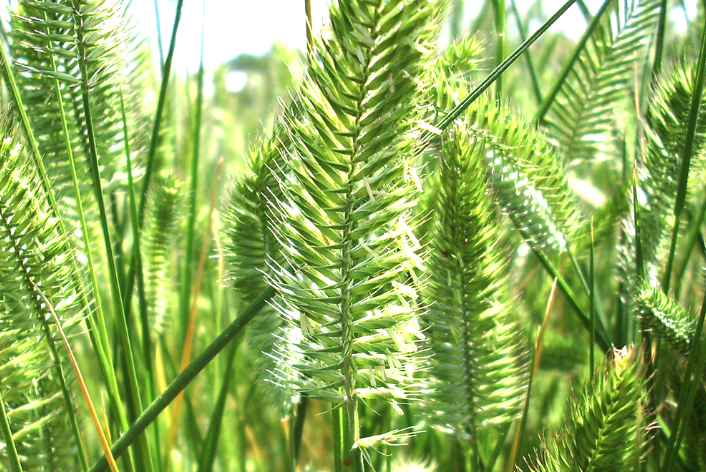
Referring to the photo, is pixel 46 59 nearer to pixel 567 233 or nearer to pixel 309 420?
pixel 567 233

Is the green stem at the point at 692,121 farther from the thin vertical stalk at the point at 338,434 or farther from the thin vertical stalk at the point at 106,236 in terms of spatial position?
the thin vertical stalk at the point at 106,236

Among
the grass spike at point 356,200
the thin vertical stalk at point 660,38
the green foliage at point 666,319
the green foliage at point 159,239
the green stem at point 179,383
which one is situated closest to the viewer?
the grass spike at point 356,200

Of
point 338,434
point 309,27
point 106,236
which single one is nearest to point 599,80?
point 309,27

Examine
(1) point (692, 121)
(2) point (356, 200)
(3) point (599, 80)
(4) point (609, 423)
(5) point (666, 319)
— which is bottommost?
(4) point (609, 423)

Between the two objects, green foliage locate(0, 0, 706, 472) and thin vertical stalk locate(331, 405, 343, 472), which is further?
thin vertical stalk locate(331, 405, 343, 472)

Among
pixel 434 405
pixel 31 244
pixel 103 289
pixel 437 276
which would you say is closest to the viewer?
pixel 31 244

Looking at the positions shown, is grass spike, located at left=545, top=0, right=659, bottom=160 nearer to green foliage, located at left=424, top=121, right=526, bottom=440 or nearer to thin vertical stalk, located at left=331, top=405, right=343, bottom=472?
green foliage, located at left=424, top=121, right=526, bottom=440

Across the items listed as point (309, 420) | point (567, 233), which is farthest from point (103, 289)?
point (567, 233)

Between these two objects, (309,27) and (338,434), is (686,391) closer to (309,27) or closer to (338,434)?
(338,434)

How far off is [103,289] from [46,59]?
1.88 feet

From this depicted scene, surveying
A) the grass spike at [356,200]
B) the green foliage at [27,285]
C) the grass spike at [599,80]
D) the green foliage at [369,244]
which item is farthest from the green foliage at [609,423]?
the grass spike at [599,80]

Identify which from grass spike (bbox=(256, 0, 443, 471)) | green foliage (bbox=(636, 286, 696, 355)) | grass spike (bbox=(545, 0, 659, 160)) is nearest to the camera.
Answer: grass spike (bbox=(256, 0, 443, 471))

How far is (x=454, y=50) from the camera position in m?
1.03

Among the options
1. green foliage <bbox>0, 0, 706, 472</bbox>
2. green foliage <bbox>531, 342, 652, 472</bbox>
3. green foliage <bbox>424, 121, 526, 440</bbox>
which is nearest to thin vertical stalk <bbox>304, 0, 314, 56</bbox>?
green foliage <bbox>0, 0, 706, 472</bbox>
